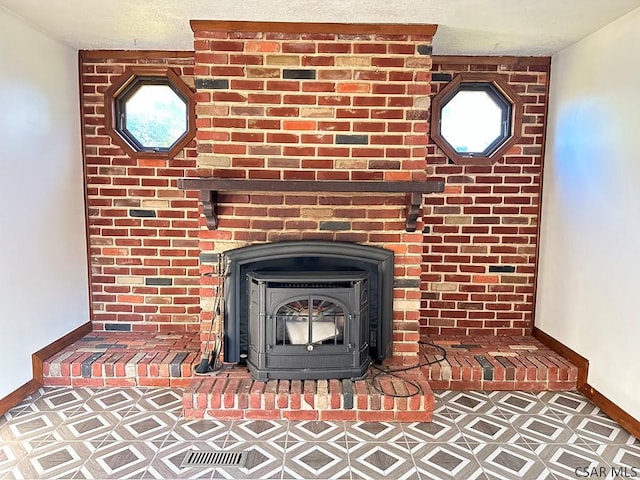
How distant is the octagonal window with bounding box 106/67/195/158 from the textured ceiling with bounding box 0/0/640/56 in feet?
1.03

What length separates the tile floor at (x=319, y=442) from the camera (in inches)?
73.9

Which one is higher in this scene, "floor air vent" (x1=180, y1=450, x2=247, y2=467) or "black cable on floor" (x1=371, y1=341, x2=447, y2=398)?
"black cable on floor" (x1=371, y1=341, x2=447, y2=398)

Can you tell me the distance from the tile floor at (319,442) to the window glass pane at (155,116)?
1735 mm

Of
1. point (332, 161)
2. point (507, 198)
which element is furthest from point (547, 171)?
point (332, 161)

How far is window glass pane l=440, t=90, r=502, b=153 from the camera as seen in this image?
309cm

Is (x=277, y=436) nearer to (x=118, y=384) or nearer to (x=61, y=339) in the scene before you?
(x=118, y=384)

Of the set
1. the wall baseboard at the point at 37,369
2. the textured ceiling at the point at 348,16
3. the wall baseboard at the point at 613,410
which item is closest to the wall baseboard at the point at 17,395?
the wall baseboard at the point at 37,369

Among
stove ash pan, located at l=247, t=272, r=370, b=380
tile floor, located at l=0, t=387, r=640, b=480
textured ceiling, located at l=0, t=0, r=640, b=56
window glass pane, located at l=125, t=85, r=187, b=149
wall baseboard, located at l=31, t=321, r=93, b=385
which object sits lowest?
tile floor, located at l=0, t=387, r=640, b=480

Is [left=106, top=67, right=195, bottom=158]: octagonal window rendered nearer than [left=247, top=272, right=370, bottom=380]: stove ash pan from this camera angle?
No

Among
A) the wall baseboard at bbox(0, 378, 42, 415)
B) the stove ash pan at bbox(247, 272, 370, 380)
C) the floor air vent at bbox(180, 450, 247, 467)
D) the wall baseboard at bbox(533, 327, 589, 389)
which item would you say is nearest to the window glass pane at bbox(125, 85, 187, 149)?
the stove ash pan at bbox(247, 272, 370, 380)
